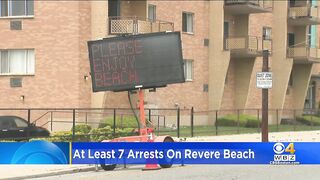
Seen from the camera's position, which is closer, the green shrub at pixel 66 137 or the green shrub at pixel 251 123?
the green shrub at pixel 66 137

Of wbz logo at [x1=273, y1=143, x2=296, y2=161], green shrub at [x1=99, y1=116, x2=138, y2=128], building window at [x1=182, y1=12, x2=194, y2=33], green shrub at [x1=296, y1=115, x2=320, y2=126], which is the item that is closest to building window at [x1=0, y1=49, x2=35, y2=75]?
green shrub at [x1=99, y1=116, x2=138, y2=128]

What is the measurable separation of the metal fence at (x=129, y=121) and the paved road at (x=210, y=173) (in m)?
2.49

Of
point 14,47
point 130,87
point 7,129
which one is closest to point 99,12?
point 14,47

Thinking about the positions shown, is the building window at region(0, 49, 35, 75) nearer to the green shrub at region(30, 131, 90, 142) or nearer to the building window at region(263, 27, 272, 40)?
the green shrub at region(30, 131, 90, 142)

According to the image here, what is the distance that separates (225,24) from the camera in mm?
42844

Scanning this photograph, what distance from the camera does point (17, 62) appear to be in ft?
109

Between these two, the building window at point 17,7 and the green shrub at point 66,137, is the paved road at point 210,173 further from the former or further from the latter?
the building window at point 17,7

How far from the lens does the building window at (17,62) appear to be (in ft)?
109

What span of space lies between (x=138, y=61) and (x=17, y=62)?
18.4 meters

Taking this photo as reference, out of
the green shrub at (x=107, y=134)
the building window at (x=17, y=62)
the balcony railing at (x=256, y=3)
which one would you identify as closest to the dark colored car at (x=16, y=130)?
the green shrub at (x=107, y=134)

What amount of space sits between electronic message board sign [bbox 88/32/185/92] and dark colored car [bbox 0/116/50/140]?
330 inches

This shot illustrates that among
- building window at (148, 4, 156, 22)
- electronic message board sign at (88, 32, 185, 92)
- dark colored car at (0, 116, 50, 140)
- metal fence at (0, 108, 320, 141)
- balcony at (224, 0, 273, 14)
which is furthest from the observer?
balcony at (224, 0, 273, 14)

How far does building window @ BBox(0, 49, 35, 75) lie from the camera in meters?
33.2

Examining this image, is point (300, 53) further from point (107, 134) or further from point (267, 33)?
point (107, 134)
